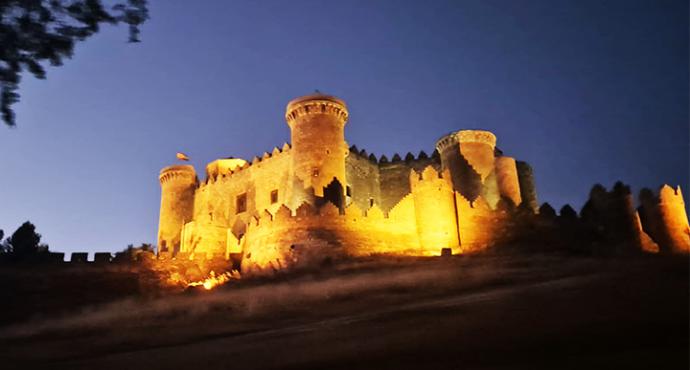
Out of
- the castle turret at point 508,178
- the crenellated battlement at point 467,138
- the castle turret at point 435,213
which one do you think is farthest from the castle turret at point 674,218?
the crenellated battlement at point 467,138

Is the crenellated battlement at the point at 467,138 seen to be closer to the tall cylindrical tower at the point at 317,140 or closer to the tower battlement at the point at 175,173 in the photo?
the tall cylindrical tower at the point at 317,140

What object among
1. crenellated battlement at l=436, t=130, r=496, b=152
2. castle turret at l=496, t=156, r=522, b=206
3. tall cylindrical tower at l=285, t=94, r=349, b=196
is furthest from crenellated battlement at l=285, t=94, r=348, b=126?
castle turret at l=496, t=156, r=522, b=206

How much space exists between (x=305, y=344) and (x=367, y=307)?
5.22 m

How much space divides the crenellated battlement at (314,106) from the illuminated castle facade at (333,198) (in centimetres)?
7

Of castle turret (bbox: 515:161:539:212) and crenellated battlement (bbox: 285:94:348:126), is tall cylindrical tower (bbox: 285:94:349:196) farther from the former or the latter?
castle turret (bbox: 515:161:539:212)

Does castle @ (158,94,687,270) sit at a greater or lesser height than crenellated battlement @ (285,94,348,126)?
lesser

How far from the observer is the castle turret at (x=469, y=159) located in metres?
35.5

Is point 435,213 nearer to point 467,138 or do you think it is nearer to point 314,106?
point 467,138

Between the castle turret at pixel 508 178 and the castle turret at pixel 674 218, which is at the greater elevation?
the castle turret at pixel 508 178

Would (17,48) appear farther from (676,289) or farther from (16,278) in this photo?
(16,278)

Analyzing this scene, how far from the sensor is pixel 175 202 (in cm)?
4622

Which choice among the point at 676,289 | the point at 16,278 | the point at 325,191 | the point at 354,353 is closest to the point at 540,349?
the point at 354,353

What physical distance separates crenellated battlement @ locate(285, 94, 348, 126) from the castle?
65 mm

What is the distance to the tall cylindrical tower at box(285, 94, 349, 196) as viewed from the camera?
3475 centimetres
